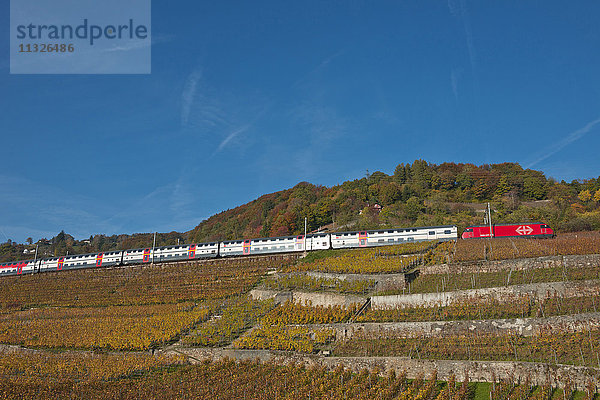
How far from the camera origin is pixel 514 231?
167ft

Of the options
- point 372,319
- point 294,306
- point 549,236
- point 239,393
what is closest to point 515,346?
point 372,319

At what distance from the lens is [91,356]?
31375 mm

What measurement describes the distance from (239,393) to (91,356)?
1568 cm

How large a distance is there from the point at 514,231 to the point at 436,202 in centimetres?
3311

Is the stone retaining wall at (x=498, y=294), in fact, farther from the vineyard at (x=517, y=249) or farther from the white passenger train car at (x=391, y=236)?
the white passenger train car at (x=391, y=236)

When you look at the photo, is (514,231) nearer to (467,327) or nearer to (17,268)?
(467,327)

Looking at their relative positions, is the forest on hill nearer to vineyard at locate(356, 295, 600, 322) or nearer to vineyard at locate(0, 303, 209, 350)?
vineyard at locate(356, 295, 600, 322)

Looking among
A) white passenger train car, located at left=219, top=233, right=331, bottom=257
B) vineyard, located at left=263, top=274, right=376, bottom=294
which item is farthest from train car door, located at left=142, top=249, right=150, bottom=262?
vineyard, located at left=263, top=274, right=376, bottom=294

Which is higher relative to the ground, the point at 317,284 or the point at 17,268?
the point at 17,268

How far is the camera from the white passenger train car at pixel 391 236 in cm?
5156

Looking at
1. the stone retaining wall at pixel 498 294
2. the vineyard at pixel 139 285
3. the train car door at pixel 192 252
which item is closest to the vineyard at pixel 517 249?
the stone retaining wall at pixel 498 294

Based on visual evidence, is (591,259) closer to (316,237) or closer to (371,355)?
(371,355)

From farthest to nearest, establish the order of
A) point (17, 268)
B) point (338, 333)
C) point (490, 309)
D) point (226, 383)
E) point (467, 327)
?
point (17, 268), point (338, 333), point (490, 309), point (467, 327), point (226, 383)

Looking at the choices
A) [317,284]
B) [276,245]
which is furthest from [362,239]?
[317,284]
